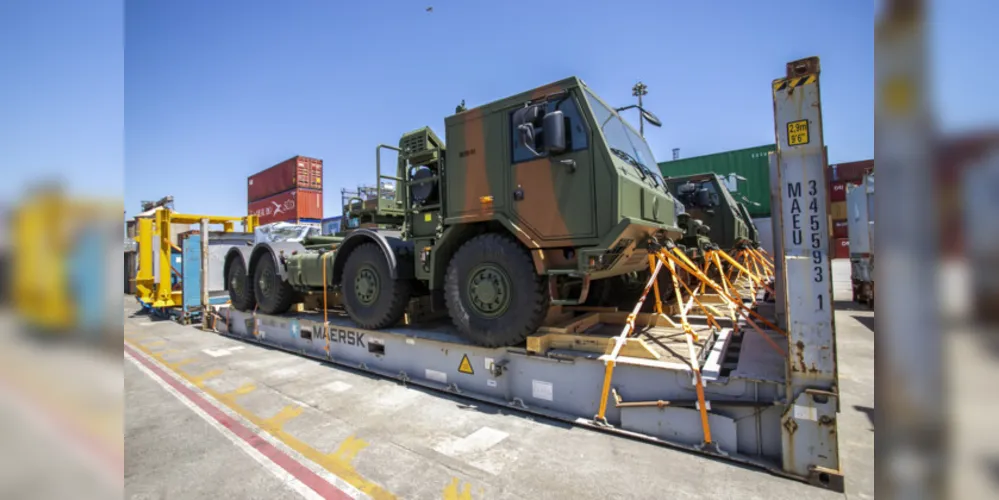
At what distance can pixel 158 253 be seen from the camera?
39.0 feet

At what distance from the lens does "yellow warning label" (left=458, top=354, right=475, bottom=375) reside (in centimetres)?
481

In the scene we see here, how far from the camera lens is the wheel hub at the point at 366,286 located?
19.4 feet

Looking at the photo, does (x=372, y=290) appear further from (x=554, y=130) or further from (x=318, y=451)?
(x=554, y=130)

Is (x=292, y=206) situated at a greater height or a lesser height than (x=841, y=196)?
greater

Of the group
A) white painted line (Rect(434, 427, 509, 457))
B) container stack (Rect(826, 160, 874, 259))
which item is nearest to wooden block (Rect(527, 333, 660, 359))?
white painted line (Rect(434, 427, 509, 457))

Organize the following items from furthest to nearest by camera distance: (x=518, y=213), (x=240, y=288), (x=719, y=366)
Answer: (x=240, y=288)
(x=518, y=213)
(x=719, y=366)

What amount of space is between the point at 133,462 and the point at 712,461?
4363mm

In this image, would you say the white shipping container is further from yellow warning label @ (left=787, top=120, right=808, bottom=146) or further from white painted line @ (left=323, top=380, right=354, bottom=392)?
white painted line @ (left=323, top=380, right=354, bottom=392)

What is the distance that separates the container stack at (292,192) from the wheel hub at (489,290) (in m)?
23.4

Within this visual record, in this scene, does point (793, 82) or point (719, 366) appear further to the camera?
point (719, 366)

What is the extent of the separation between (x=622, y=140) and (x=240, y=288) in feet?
24.6

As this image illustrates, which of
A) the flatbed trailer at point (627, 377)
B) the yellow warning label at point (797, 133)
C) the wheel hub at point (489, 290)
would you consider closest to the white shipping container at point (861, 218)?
the flatbed trailer at point (627, 377)

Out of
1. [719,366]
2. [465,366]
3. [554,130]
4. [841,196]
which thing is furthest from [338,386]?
[841,196]

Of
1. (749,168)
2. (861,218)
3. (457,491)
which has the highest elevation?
(749,168)
